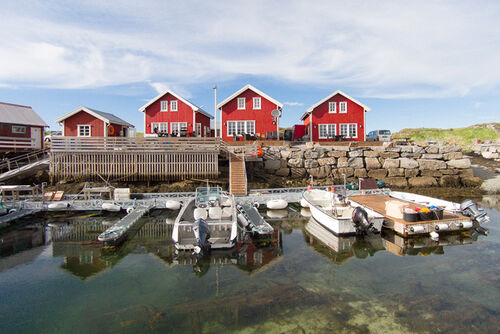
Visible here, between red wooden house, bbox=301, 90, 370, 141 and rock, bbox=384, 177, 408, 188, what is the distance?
532cm

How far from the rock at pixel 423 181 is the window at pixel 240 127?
14.6m

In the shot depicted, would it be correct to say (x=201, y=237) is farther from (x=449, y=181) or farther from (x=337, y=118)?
(x=449, y=181)

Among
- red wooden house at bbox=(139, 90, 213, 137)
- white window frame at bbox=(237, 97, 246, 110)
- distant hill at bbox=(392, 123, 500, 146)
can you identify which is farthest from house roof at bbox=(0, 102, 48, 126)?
distant hill at bbox=(392, 123, 500, 146)

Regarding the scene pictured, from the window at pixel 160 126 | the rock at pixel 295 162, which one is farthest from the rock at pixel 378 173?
the window at pixel 160 126

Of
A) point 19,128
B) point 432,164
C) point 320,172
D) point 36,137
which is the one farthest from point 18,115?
point 432,164

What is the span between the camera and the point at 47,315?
6582 millimetres

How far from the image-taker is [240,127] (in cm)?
2662

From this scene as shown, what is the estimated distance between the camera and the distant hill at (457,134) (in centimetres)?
4372

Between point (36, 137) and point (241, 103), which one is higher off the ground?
point (241, 103)

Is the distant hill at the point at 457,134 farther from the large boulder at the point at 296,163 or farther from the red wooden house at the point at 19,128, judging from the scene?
the red wooden house at the point at 19,128

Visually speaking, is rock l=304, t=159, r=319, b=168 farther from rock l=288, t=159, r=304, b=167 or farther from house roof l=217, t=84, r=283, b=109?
house roof l=217, t=84, r=283, b=109

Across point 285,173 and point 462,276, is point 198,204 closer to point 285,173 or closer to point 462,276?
point 462,276

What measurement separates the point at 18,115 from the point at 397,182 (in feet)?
112

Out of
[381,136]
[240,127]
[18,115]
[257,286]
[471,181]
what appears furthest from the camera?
[381,136]
